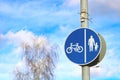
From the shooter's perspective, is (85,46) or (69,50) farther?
(69,50)

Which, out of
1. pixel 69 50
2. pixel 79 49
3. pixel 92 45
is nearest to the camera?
pixel 92 45

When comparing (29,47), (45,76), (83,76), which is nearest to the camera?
(83,76)

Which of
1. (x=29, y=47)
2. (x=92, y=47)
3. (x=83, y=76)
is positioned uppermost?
(x=29, y=47)

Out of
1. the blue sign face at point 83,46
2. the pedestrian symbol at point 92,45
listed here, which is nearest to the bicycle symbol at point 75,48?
the blue sign face at point 83,46

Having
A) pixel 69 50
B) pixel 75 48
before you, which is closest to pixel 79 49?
pixel 75 48

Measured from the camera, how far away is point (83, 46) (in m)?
7.50

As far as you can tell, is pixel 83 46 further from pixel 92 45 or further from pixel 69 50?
pixel 69 50

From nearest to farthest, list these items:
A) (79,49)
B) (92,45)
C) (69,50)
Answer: (92,45) → (79,49) → (69,50)

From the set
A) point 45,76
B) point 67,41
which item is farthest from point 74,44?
point 45,76

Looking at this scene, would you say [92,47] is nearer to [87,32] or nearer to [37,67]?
[87,32]

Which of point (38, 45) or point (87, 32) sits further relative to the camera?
point (38, 45)

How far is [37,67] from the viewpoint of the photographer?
36469mm

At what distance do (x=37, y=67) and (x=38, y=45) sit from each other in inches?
96.9

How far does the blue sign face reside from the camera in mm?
7453
